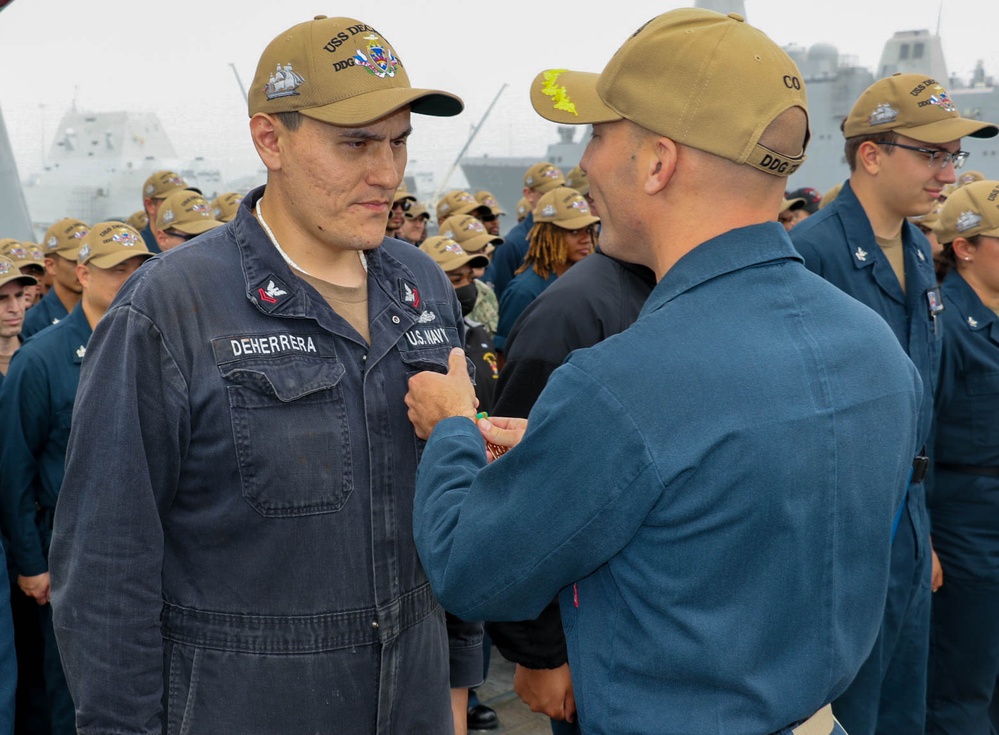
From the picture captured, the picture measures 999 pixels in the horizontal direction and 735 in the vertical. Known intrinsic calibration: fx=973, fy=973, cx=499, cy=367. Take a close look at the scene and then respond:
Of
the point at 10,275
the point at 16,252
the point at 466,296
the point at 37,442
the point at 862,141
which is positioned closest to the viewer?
the point at 862,141

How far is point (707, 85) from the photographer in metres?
1.61

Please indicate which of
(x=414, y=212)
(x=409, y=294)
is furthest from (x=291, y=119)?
(x=414, y=212)

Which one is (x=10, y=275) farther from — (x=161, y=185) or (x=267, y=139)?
(x=267, y=139)

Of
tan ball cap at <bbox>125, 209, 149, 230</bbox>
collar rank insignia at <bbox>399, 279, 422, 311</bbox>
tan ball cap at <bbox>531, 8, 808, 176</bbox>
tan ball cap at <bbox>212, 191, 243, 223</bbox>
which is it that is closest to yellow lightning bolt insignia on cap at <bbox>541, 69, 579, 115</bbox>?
tan ball cap at <bbox>531, 8, 808, 176</bbox>

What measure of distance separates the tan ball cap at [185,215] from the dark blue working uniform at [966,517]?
4.58 meters

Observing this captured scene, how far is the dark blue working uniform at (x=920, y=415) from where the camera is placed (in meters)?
3.55

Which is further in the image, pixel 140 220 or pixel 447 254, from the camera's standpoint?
pixel 140 220

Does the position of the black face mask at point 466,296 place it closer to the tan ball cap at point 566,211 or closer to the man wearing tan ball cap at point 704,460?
the tan ball cap at point 566,211

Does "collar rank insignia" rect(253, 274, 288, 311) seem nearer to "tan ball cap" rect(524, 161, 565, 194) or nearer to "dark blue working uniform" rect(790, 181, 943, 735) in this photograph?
"dark blue working uniform" rect(790, 181, 943, 735)

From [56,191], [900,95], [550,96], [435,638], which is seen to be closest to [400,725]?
[435,638]

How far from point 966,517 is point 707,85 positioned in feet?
10.9

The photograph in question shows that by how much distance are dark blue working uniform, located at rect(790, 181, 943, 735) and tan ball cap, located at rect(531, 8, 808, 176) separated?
2.14 m

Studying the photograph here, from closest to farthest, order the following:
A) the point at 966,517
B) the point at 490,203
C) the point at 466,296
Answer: the point at 966,517 < the point at 466,296 < the point at 490,203

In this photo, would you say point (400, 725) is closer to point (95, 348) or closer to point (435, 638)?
point (435, 638)
